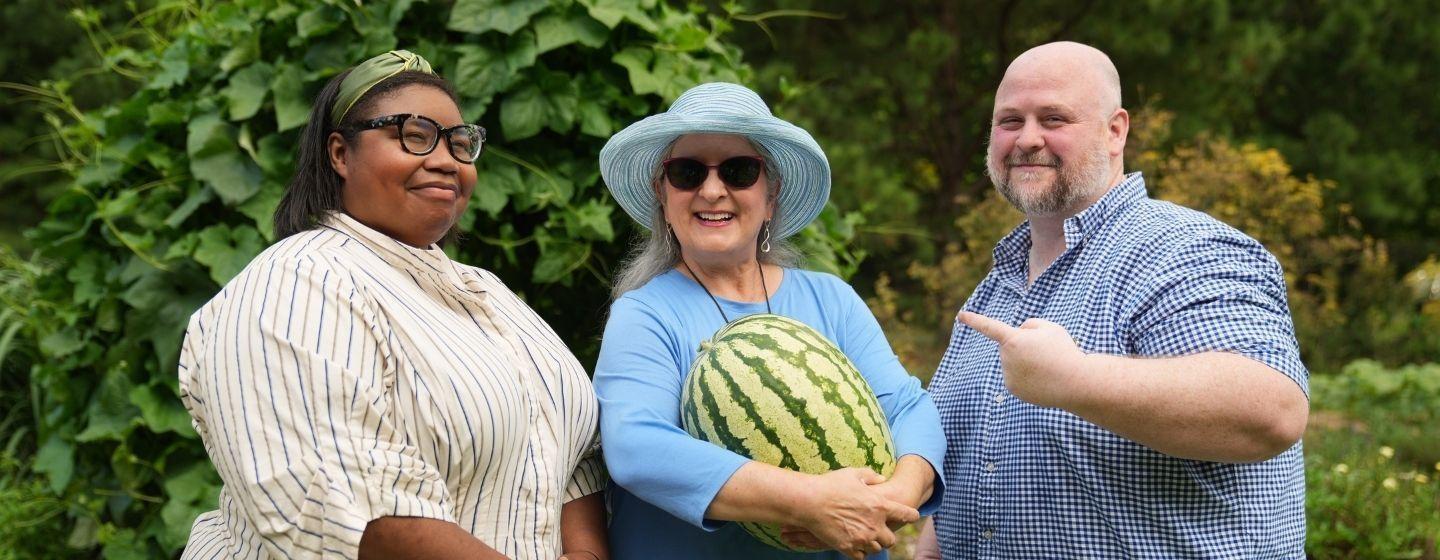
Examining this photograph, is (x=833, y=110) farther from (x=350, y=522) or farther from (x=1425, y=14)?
(x=350, y=522)

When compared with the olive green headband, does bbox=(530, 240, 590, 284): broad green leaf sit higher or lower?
lower

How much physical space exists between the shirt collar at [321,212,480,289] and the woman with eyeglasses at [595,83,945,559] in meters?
0.45

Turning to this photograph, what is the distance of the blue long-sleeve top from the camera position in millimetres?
2449

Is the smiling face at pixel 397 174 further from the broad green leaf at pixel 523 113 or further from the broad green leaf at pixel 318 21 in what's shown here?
the broad green leaf at pixel 318 21

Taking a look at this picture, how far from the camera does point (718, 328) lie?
2842mm

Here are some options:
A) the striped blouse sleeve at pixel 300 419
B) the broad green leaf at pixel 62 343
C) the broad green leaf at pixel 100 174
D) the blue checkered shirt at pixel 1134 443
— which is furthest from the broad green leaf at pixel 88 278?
the blue checkered shirt at pixel 1134 443

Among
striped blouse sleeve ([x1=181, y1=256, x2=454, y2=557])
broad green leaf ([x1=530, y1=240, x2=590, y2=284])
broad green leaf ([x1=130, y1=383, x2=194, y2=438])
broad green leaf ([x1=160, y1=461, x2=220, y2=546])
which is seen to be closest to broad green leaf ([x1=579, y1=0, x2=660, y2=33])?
broad green leaf ([x1=530, y1=240, x2=590, y2=284])

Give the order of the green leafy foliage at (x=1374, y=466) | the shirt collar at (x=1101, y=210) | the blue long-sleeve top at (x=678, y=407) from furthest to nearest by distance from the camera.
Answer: the green leafy foliage at (x=1374, y=466)
the shirt collar at (x=1101, y=210)
the blue long-sleeve top at (x=678, y=407)

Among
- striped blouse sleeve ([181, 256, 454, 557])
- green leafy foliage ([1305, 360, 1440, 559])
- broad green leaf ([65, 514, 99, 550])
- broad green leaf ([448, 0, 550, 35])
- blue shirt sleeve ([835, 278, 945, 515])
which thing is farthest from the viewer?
green leafy foliage ([1305, 360, 1440, 559])

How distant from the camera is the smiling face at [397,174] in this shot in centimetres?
242

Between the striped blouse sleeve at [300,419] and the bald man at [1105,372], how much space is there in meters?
1.22

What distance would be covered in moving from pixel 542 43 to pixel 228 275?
1.12m

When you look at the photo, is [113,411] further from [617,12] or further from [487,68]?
[617,12]

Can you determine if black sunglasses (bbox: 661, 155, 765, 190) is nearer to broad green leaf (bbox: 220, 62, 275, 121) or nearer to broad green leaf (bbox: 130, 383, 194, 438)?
broad green leaf (bbox: 220, 62, 275, 121)
